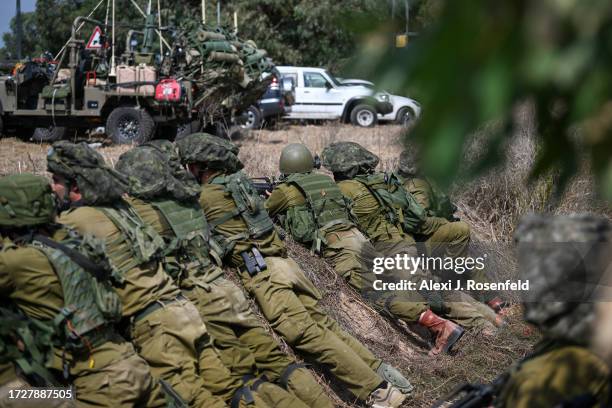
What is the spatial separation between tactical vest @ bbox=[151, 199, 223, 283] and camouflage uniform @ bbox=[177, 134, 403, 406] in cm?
38

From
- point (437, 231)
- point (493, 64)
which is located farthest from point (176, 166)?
point (493, 64)

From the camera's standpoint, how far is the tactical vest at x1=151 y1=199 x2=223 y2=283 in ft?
16.3

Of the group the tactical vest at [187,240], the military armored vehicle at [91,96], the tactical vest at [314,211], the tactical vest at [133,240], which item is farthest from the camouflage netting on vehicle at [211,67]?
the tactical vest at [133,240]

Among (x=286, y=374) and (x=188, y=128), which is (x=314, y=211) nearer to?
(x=286, y=374)

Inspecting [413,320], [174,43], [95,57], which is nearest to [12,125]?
[95,57]

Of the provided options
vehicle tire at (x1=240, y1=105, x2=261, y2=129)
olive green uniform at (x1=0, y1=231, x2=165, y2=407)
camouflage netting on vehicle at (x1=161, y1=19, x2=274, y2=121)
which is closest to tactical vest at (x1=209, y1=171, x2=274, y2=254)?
olive green uniform at (x1=0, y1=231, x2=165, y2=407)

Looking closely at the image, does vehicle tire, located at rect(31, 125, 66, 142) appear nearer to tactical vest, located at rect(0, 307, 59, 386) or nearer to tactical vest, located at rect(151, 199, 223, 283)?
tactical vest, located at rect(151, 199, 223, 283)

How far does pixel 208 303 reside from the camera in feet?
16.5

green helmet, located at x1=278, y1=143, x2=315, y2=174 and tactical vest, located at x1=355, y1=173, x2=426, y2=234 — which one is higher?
green helmet, located at x1=278, y1=143, x2=315, y2=174

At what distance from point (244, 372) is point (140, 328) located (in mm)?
890

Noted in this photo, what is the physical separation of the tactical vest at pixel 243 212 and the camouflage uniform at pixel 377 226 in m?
1.63

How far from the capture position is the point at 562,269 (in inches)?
104

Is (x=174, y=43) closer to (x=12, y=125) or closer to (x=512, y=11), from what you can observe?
(x=12, y=125)

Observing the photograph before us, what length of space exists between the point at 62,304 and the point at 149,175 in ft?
4.58
